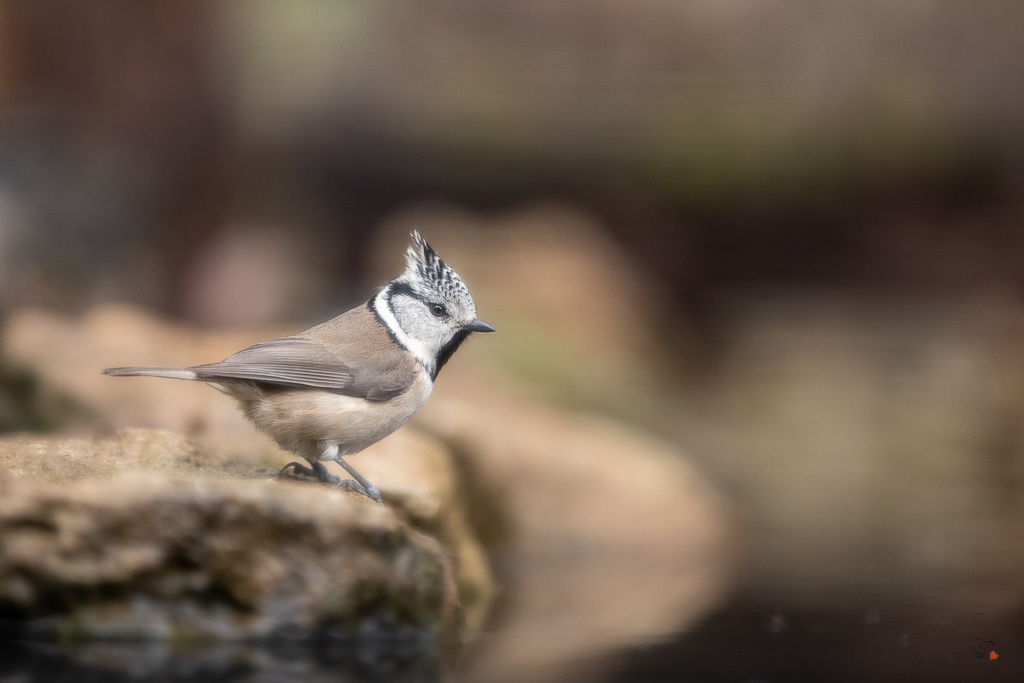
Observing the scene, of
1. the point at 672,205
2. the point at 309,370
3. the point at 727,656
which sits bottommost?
the point at 727,656

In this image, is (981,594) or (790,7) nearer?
(981,594)

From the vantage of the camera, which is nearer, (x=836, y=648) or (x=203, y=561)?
(x=203, y=561)

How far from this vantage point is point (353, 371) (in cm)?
268

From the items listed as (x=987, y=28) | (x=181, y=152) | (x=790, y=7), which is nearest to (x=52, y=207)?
(x=181, y=152)

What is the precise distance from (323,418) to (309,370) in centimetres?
16

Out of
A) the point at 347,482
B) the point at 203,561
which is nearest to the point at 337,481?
the point at 347,482

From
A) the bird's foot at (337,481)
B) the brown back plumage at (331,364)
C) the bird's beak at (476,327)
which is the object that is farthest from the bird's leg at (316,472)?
the bird's beak at (476,327)

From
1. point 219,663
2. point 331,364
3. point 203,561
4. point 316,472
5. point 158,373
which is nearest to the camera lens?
point 219,663

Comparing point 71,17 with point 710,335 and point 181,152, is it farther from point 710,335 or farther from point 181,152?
point 710,335

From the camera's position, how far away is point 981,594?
3.12 m

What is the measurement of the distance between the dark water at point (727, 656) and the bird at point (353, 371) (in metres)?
0.70

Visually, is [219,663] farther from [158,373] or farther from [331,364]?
[331,364]

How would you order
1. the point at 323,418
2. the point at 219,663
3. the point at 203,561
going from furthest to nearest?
the point at 323,418, the point at 203,561, the point at 219,663

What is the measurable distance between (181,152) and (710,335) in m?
4.64
